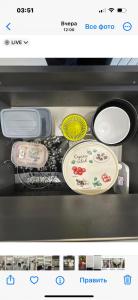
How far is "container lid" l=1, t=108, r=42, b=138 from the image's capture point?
2.65ft

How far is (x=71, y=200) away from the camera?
0.74m

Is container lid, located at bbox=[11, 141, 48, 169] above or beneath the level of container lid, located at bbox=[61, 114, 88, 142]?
beneath

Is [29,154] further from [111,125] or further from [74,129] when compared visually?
[111,125]

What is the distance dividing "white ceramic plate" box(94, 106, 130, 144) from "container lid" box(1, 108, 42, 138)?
0.19 metres

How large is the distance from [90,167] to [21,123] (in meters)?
0.27

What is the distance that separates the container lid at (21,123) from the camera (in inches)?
31.8

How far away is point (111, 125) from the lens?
821 millimetres
